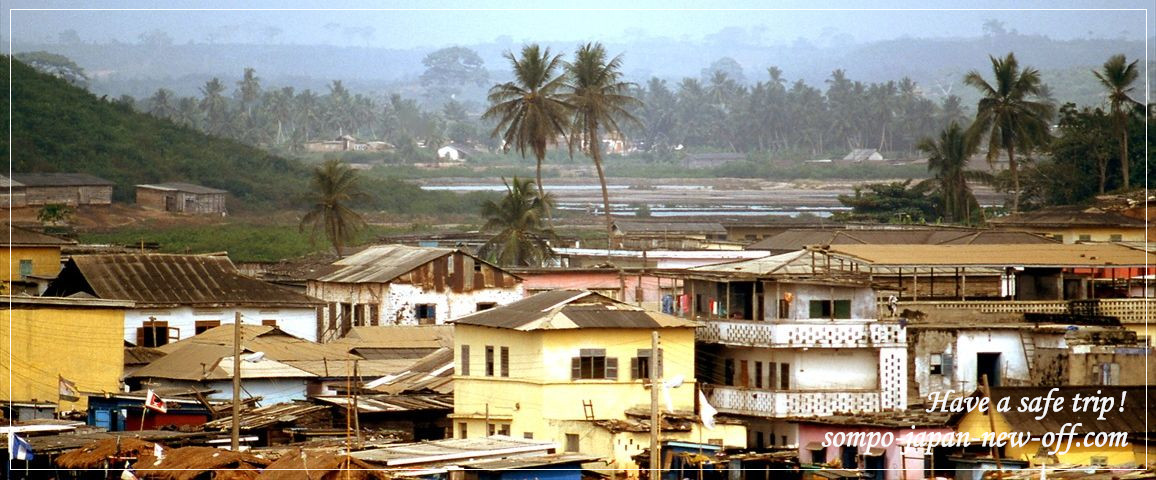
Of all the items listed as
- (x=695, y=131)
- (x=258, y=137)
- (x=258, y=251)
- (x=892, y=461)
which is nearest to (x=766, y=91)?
(x=695, y=131)

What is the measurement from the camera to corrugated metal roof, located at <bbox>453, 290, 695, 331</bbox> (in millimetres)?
30938

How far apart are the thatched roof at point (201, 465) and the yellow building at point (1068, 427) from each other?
925cm

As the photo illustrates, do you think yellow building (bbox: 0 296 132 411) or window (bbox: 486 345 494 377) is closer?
window (bbox: 486 345 494 377)

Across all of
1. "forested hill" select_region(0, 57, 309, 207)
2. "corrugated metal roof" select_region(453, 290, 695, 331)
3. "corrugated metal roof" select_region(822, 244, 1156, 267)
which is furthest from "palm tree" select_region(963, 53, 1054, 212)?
"corrugated metal roof" select_region(453, 290, 695, 331)

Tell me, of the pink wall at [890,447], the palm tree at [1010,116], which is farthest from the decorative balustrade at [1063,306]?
the palm tree at [1010,116]

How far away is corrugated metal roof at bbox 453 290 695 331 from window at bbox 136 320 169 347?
1224 centimetres

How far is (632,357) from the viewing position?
31281mm

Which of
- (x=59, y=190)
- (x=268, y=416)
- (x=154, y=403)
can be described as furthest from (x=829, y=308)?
(x=59, y=190)

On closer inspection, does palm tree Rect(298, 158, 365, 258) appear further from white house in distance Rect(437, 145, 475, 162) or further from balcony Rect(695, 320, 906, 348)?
white house in distance Rect(437, 145, 475, 162)

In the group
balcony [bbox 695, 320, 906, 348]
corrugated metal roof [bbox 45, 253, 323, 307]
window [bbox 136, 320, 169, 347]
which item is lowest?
window [bbox 136, 320, 169, 347]

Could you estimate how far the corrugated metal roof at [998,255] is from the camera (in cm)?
3516

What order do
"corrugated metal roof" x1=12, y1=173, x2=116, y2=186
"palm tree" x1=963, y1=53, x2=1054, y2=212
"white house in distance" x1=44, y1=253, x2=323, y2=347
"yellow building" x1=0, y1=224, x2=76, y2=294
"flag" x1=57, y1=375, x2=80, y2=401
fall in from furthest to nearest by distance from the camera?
1. "corrugated metal roof" x1=12, y1=173, x2=116, y2=186
2. "palm tree" x1=963, y1=53, x2=1054, y2=212
3. "yellow building" x1=0, y1=224, x2=76, y2=294
4. "white house in distance" x1=44, y1=253, x2=323, y2=347
5. "flag" x1=57, y1=375, x2=80, y2=401

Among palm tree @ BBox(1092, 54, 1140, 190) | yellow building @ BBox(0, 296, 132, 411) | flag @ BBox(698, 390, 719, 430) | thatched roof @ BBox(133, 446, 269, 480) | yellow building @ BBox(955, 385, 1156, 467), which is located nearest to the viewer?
thatched roof @ BBox(133, 446, 269, 480)

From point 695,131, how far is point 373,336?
460 feet
